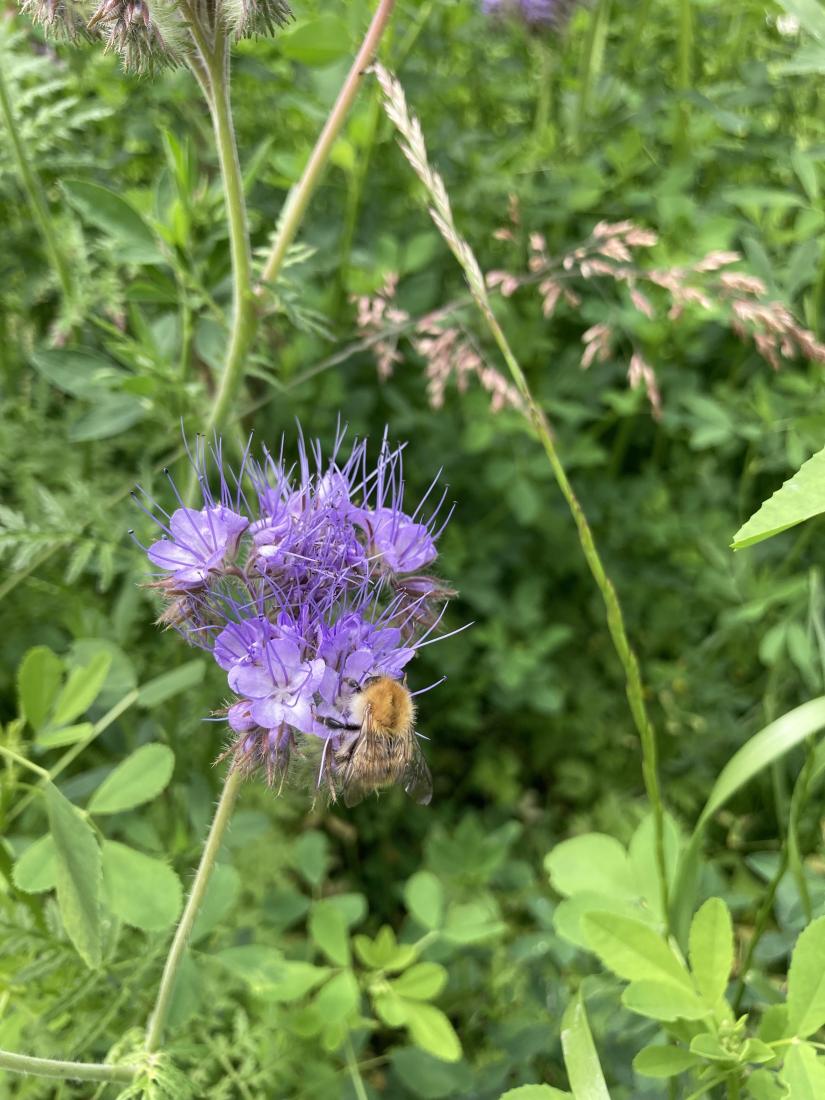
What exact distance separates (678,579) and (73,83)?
217 cm

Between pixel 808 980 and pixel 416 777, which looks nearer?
pixel 808 980

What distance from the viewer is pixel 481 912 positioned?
6.86 feet

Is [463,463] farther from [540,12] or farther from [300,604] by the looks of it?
[300,604]

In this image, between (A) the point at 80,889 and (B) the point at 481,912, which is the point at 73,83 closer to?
(A) the point at 80,889

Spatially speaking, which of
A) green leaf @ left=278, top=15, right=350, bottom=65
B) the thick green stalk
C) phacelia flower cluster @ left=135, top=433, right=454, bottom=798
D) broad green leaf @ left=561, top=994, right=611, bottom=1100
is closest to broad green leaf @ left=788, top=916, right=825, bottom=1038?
broad green leaf @ left=561, top=994, right=611, bottom=1100

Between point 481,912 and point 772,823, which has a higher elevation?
point 481,912

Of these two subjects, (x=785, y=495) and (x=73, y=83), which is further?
(x=73, y=83)

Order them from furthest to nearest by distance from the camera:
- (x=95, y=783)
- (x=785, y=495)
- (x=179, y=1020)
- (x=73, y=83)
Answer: (x=73, y=83) → (x=95, y=783) → (x=179, y=1020) → (x=785, y=495)

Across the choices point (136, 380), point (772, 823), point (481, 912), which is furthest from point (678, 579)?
point (136, 380)

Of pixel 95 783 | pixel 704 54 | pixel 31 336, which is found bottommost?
pixel 95 783

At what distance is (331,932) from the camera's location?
6.41ft

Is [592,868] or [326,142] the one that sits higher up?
[326,142]

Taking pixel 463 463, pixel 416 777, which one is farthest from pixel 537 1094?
pixel 463 463

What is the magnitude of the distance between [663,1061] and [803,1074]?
0.64 ft
